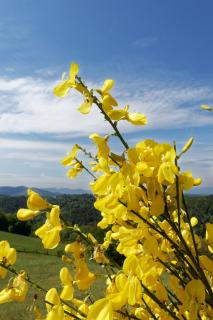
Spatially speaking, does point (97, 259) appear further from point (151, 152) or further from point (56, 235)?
point (151, 152)

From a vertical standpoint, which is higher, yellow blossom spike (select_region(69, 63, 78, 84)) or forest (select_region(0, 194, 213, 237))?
yellow blossom spike (select_region(69, 63, 78, 84))

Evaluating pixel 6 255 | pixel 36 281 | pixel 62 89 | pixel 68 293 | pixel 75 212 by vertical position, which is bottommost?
A: pixel 75 212

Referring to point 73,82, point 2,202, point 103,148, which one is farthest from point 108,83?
point 2,202

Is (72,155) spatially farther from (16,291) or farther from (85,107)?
(16,291)

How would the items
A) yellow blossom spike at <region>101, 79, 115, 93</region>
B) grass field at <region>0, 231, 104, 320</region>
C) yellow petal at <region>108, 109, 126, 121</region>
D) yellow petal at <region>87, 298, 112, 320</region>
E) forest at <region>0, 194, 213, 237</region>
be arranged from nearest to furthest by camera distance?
1. yellow petal at <region>87, 298, 112, 320</region>
2. yellow petal at <region>108, 109, 126, 121</region>
3. yellow blossom spike at <region>101, 79, 115, 93</region>
4. grass field at <region>0, 231, 104, 320</region>
5. forest at <region>0, 194, 213, 237</region>

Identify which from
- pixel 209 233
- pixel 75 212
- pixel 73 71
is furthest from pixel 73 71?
pixel 75 212

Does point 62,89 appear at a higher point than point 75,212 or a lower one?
higher

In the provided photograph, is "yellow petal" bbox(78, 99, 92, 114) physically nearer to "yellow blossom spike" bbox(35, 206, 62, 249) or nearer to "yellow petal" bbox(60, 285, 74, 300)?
"yellow blossom spike" bbox(35, 206, 62, 249)

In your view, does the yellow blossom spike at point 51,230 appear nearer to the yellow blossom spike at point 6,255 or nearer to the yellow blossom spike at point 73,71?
the yellow blossom spike at point 6,255

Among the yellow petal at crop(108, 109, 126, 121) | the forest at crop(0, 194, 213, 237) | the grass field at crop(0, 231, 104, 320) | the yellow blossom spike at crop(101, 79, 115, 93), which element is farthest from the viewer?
the forest at crop(0, 194, 213, 237)

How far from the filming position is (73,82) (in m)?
1.03

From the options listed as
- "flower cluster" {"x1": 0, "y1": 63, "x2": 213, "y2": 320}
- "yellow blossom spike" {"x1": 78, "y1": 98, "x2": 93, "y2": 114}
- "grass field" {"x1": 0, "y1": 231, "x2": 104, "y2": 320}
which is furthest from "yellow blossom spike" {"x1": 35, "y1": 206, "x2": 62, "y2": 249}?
"grass field" {"x1": 0, "y1": 231, "x2": 104, "y2": 320}

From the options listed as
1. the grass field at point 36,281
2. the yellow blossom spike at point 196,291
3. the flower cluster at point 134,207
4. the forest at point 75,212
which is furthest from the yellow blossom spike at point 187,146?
the grass field at point 36,281

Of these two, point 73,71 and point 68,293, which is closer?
point 73,71
